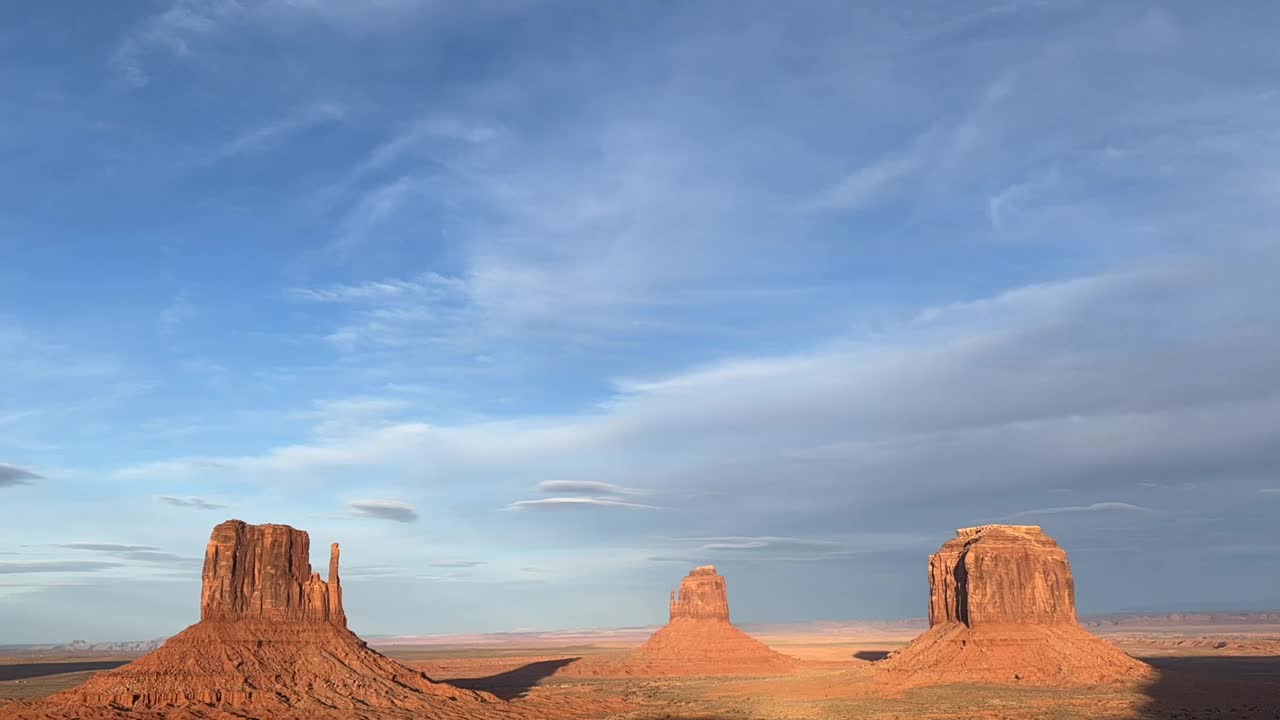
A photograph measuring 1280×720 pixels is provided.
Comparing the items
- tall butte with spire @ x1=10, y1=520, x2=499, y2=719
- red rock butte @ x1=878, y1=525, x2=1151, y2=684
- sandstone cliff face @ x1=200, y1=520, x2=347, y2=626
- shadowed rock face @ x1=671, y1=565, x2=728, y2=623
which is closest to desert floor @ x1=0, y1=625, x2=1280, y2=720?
red rock butte @ x1=878, y1=525, x2=1151, y2=684

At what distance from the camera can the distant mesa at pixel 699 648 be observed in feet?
465

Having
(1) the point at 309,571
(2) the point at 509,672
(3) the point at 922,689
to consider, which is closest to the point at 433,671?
(2) the point at 509,672

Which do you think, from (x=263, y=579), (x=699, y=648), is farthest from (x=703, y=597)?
(x=263, y=579)

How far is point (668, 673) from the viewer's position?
137m

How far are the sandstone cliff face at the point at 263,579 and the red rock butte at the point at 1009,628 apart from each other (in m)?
49.9

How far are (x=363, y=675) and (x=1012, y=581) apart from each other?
5632 centimetres

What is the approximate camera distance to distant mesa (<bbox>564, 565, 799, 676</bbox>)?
142 metres

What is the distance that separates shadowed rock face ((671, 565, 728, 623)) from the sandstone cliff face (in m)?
91.2

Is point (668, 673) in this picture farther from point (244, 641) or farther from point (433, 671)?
point (244, 641)

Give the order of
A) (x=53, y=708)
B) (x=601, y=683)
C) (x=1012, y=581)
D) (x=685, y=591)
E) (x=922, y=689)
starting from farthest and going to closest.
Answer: (x=685, y=591) < (x=601, y=683) < (x=1012, y=581) < (x=922, y=689) < (x=53, y=708)

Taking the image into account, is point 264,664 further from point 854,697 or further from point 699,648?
point 699,648

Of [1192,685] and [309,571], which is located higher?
[309,571]

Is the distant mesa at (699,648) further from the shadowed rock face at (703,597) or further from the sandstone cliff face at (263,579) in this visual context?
the sandstone cliff face at (263,579)

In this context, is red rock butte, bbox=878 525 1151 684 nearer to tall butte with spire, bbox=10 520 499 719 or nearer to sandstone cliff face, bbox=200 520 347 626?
tall butte with spire, bbox=10 520 499 719
